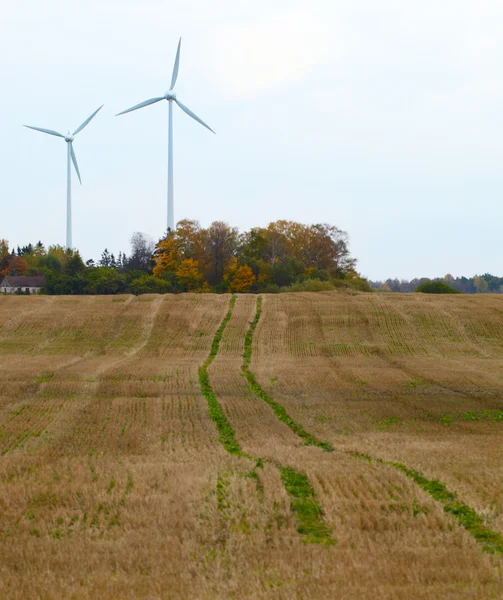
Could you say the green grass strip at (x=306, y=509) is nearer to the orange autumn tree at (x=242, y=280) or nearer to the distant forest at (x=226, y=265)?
the distant forest at (x=226, y=265)

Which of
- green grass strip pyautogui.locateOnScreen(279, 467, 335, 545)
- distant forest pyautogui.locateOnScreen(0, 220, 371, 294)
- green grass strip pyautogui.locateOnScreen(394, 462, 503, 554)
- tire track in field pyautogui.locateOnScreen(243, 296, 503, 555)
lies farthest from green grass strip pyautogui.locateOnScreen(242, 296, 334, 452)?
distant forest pyautogui.locateOnScreen(0, 220, 371, 294)

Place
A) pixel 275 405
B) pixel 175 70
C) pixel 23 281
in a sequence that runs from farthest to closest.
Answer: pixel 23 281 → pixel 175 70 → pixel 275 405

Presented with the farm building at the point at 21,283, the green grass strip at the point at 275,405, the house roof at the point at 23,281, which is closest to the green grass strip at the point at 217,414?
the green grass strip at the point at 275,405

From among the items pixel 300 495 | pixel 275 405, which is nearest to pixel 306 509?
pixel 300 495

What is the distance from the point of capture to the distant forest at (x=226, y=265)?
4550 inches

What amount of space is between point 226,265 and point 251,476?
363ft

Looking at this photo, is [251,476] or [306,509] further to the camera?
[251,476]

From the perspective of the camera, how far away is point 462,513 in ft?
42.7

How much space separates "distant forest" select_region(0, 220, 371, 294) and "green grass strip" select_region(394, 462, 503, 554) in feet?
272

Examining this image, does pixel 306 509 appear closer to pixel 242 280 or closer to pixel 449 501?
pixel 449 501

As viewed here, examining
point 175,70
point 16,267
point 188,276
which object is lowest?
point 188,276

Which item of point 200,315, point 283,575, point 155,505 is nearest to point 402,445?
point 155,505

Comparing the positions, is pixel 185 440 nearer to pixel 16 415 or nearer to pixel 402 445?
pixel 402 445

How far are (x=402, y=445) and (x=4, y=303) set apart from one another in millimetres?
60907
